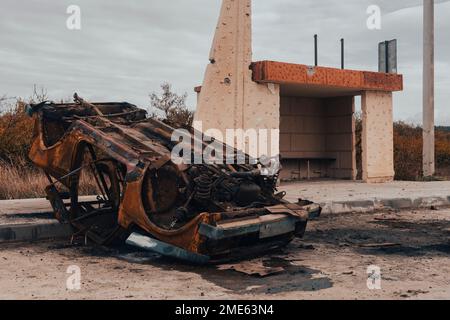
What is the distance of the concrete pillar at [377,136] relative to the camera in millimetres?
16141

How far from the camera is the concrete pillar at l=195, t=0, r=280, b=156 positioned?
13422 millimetres

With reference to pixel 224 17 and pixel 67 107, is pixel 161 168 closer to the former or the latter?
pixel 67 107

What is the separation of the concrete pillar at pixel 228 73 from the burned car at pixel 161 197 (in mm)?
5894

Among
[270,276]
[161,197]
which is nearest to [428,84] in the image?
[161,197]

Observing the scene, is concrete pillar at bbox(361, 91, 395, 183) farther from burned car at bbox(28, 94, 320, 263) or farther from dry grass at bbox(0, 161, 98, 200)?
burned car at bbox(28, 94, 320, 263)

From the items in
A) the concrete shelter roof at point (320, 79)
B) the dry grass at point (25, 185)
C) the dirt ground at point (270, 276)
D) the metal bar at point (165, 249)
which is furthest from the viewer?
the concrete shelter roof at point (320, 79)

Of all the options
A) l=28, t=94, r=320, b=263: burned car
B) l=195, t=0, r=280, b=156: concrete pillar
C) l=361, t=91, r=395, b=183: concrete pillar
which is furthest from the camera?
l=361, t=91, r=395, b=183: concrete pillar

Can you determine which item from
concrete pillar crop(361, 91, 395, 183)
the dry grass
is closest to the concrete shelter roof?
concrete pillar crop(361, 91, 395, 183)

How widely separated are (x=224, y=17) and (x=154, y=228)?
871 centimetres

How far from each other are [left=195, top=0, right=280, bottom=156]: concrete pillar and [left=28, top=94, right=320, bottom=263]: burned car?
589 centimetres

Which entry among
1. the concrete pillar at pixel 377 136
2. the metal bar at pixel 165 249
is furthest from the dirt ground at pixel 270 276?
the concrete pillar at pixel 377 136

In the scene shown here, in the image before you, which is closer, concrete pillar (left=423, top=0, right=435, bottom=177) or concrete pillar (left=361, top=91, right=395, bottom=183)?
concrete pillar (left=361, top=91, right=395, bottom=183)

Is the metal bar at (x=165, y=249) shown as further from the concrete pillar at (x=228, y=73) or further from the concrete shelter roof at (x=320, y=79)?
the concrete shelter roof at (x=320, y=79)
